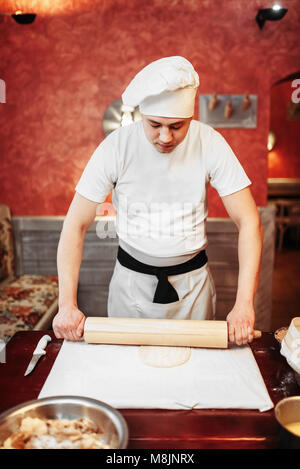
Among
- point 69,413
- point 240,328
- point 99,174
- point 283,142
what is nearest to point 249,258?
point 240,328

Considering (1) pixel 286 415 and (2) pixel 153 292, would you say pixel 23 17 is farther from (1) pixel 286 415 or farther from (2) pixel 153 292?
(1) pixel 286 415

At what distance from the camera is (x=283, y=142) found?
7.90 meters

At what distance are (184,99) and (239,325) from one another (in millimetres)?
811

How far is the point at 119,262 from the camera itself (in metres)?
2.06

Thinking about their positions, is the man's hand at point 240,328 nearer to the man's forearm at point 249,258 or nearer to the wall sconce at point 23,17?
the man's forearm at point 249,258

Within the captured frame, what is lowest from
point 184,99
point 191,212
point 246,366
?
point 246,366

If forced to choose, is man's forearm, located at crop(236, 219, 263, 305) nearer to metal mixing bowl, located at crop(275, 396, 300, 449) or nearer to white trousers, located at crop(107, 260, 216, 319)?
white trousers, located at crop(107, 260, 216, 319)

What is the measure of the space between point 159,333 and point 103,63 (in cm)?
273

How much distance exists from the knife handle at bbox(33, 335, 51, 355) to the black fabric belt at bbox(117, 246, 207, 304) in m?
0.58

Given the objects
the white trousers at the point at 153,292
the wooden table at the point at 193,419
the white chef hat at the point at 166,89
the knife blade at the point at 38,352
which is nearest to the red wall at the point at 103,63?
the white trousers at the point at 153,292

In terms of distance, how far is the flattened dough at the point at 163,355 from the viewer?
1.33m

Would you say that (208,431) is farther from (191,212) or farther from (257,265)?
(191,212)

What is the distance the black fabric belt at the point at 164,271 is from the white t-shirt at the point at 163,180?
103 mm
